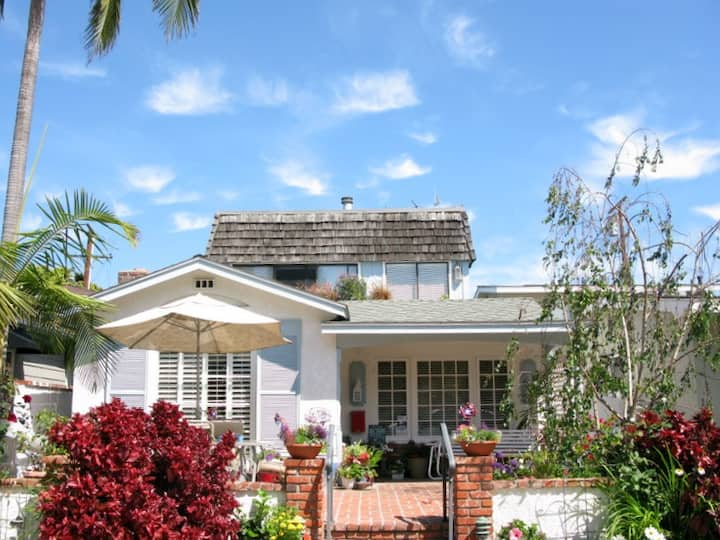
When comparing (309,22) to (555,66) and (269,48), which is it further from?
(555,66)

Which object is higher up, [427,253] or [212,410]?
[427,253]

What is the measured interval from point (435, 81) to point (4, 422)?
7.13 m

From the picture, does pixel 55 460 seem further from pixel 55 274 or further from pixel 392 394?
pixel 392 394

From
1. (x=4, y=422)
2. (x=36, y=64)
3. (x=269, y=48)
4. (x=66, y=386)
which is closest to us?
(x=4, y=422)

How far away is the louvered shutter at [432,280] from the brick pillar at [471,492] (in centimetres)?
1459

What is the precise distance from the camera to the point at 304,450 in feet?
23.2

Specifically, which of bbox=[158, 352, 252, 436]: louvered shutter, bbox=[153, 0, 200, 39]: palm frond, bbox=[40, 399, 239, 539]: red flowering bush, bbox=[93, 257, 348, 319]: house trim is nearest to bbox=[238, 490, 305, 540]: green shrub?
bbox=[40, 399, 239, 539]: red flowering bush

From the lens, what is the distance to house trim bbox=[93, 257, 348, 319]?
1191 cm

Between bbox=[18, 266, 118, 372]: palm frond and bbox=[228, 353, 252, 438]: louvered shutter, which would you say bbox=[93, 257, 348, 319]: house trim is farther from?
bbox=[18, 266, 118, 372]: palm frond

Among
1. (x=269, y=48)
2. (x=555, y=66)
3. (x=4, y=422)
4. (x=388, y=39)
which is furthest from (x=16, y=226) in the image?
(x=555, y=66)

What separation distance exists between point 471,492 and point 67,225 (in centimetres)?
548

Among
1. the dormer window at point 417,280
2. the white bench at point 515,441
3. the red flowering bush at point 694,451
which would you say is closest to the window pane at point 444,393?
the white bench at point 515,441

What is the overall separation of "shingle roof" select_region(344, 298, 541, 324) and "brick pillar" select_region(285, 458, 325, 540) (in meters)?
4.88

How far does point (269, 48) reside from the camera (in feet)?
34.6
